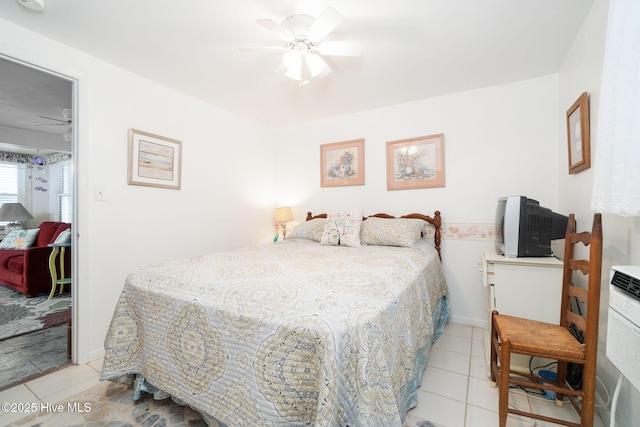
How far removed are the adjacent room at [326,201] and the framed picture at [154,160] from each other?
0.02m

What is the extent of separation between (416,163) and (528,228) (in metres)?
1.36

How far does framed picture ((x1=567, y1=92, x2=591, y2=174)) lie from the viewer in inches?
65.5

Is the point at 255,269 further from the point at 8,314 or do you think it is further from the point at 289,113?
the point at 8,314

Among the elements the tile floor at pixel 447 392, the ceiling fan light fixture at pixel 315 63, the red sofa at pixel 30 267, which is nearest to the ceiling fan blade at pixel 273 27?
the ceiling fan light fixture at pixel 315 63

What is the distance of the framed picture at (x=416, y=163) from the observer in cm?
284

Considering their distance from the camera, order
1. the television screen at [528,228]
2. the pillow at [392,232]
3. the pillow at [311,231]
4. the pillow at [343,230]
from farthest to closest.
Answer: the pillow at [311,231]
the pillow at [343,230]
the pillow at [392,232]
the television screen at [528,228]

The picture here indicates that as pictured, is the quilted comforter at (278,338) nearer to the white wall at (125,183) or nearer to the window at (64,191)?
the white wall at (125,183)

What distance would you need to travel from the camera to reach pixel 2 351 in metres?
2.15

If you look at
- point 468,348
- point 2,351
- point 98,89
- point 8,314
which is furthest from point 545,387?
point 8,314

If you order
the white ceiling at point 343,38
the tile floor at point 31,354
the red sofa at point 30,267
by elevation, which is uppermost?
the white ceiling at point 343,38

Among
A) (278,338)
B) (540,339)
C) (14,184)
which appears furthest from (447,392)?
(14,184)

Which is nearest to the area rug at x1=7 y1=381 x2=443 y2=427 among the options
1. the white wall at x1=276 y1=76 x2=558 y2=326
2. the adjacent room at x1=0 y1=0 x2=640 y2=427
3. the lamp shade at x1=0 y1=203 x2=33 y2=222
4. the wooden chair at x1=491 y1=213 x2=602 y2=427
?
the adjacent room at x1=0 y1=0 x2=640 y2=427

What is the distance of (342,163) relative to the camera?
133 inches

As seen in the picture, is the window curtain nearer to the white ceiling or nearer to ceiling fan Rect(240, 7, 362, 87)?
the white ceiling
